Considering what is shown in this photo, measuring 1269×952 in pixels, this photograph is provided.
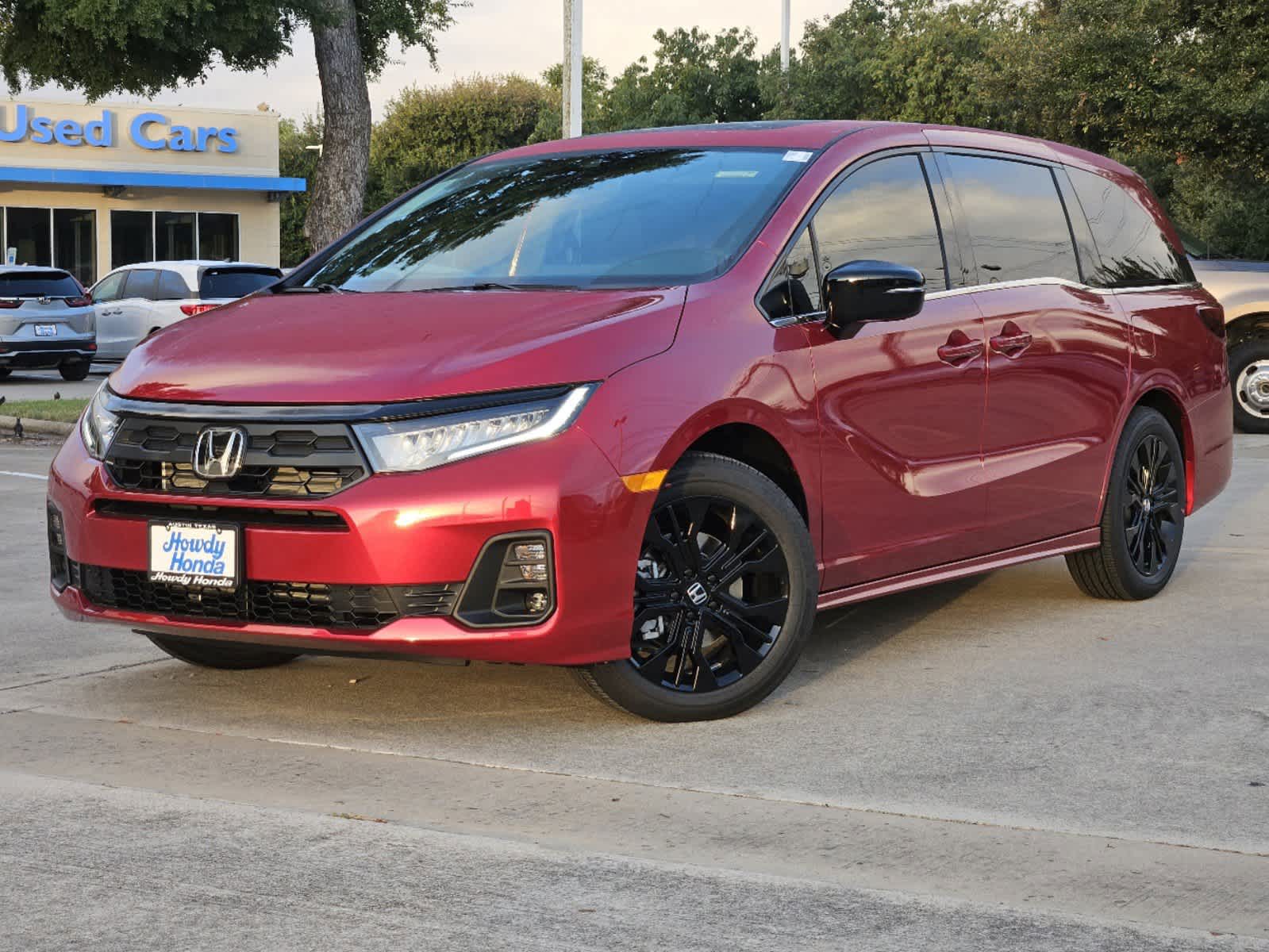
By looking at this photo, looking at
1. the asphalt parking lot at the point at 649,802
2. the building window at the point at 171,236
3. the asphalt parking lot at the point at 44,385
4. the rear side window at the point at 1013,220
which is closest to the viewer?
the asphalt parking lot at the point at 649,802

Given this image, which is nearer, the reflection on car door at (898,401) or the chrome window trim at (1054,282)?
the reflection on car door at (898,401)

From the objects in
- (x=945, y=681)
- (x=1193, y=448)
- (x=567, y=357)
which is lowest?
(x=945, y=681)

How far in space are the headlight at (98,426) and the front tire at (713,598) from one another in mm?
1479

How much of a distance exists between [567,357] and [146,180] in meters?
40.2

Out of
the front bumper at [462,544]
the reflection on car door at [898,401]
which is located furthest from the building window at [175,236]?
the front bumper at [462,544]

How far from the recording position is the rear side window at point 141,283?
2609 cm

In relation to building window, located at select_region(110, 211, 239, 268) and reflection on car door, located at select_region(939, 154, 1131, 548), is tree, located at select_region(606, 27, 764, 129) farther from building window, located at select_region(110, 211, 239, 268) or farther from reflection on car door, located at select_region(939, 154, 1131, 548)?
reflection on car door, located at select_region(939, 154, 1131, 548)

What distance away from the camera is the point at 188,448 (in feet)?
16.5

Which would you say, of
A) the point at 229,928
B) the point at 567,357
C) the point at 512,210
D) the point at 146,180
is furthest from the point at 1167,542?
the point at 146,180

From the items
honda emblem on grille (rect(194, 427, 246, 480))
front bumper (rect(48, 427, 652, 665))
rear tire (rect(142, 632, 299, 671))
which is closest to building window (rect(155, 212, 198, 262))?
rear tire (rect(142, 632, 299, 671))

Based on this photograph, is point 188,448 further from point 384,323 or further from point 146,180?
point 146,180

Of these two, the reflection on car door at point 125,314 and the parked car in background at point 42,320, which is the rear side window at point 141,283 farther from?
the parked car in background at point 42,320

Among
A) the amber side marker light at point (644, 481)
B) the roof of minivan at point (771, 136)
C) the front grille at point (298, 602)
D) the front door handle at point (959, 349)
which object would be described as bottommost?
the front grille at point (298, 602)

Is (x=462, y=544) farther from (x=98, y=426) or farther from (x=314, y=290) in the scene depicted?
(x=314, y=290)
